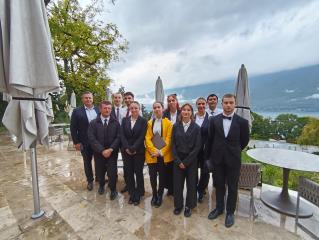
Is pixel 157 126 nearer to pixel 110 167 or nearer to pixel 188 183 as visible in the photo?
pixel 188 183

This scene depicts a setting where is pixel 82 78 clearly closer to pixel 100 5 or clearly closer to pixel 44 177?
pixel 100 5

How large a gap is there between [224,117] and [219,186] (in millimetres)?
968

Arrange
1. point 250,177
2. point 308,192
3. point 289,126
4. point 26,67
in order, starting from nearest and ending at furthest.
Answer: point 26,67 → point 308,192 → point 250,177 → point 289,126

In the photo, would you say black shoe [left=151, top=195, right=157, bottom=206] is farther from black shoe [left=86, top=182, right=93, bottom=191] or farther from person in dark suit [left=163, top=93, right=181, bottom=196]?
black shoe [left=86, top=182, right=93, bottom=191]

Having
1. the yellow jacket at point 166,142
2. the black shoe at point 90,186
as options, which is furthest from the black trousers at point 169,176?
the black shoe at point 90,186

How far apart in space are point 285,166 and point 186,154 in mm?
1330

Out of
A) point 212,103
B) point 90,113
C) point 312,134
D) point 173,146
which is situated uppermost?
point 212,103

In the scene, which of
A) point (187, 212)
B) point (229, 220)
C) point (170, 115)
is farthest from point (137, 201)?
point (170, 115)

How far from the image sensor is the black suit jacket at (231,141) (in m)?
2.42

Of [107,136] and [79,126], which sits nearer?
[107,136]

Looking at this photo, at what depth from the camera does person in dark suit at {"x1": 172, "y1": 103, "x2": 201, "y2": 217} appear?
2.61 meters

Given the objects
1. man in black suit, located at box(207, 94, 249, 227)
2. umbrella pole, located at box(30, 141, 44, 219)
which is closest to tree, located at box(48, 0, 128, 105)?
umbrella pole, located at box(30, 141, 44, 219)

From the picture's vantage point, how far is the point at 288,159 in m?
2.84

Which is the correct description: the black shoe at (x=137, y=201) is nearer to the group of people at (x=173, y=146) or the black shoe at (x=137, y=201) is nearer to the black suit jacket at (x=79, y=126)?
the group of people at (x=173, y=146)
